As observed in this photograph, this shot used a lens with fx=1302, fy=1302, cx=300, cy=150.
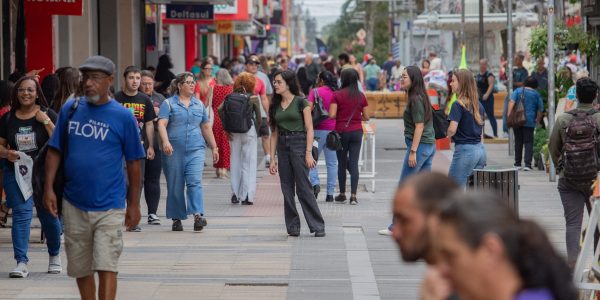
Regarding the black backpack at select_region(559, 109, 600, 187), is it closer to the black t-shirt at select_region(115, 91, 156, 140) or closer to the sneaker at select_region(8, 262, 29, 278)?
the sneaker at select_region(8, 262, 29, 278)

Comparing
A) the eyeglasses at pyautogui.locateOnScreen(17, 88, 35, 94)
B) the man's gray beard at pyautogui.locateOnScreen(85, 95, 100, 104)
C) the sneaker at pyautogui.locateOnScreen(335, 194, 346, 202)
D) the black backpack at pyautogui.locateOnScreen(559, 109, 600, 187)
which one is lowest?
the sneaker at pyautogui.locateOnScreen(335, 194, 346, 202)

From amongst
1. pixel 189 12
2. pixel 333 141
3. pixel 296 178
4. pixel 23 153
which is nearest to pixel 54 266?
pixel 23 153

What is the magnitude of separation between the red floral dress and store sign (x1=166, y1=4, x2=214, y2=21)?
11.0 m

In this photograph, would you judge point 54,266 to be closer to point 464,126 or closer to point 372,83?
point 464,126

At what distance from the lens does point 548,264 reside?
2906 millimetres

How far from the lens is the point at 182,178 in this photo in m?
13.2

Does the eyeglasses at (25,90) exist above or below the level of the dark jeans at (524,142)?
above

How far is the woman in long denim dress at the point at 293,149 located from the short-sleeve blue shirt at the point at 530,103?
848 centimetres

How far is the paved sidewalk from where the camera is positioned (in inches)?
376

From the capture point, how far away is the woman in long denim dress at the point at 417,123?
12531mm

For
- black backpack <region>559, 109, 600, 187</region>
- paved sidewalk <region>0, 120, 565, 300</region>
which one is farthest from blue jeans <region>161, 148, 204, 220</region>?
black backpack <region>559, 109, 600, 187</region>

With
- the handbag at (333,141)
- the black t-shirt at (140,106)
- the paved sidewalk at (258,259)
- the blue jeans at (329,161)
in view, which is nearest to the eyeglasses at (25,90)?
the paved sidewalk at (258,259)

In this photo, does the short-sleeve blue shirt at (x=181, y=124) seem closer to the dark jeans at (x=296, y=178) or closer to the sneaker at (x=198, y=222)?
the sneaker at (x=198, y=222)

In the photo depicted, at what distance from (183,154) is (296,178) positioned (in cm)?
133
